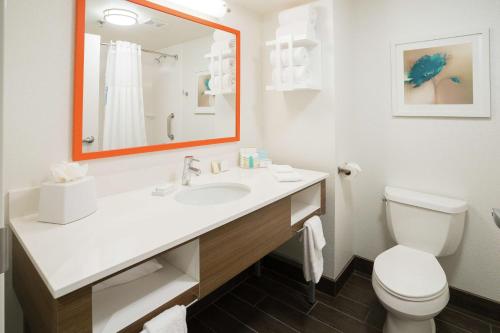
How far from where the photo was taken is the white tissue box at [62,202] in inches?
40.8

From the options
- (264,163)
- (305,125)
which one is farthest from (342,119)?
(264,163)

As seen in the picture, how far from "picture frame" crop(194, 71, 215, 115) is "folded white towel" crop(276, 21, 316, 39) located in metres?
0.58

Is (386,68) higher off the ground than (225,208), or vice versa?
(386,68)

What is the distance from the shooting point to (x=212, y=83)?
1873 millimetres

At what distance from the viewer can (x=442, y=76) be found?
1.81 metres

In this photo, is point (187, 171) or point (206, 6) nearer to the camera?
point (187, 171)

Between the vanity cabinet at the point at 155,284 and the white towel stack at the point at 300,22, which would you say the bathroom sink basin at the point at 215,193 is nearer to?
the vanity cabinet at the point at 155,284

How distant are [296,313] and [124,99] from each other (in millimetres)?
1667

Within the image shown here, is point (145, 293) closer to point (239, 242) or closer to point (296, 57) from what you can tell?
point (239, 242)

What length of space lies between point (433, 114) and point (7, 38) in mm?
2293

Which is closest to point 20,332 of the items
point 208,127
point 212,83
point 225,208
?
point 225,208

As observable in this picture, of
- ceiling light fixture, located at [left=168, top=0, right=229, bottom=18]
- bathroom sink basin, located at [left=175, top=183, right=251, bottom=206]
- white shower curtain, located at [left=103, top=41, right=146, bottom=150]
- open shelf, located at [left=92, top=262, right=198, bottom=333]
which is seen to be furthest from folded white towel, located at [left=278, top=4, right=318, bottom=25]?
open shelf, located at [left=92, top=262, right=198, bottom=333]

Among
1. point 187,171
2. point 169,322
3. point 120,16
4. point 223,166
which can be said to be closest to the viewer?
point 169,322

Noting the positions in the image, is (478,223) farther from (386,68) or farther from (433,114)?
(386,68)
